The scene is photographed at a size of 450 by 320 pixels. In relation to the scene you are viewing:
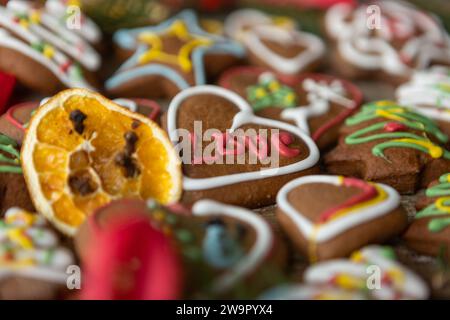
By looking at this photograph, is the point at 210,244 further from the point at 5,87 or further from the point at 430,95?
the point at 430,95

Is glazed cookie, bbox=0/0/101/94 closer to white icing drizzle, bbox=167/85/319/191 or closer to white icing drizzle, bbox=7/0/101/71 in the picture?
white icing drizzle, bbox=7/0/101/71

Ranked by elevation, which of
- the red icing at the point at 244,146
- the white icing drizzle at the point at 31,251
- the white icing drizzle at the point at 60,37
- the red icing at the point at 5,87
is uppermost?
the white icing drizzle at the point at 60,37

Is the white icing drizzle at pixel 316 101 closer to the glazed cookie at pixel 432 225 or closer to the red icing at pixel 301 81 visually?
the red icing at pixel 301 81

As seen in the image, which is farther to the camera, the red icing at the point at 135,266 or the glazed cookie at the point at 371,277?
the glazed cookie at the point at 371,277

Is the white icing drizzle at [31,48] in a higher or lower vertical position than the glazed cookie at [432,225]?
higher

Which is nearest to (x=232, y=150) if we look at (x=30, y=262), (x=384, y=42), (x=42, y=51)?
(x=30, y=262)

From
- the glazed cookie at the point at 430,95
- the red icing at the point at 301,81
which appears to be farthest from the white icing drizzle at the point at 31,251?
the glazed cookie at the point at 430,95

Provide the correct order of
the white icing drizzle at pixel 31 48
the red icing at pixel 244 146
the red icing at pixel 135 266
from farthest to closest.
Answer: the white icing drizzle at pixel 31 48 < the red icing at pixel 244 146 < the red icing at pixel 135 266
